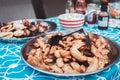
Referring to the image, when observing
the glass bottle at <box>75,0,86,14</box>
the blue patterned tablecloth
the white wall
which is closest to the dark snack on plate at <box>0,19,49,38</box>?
the blue patterned tablecloth

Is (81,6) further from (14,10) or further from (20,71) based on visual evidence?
(14,10)

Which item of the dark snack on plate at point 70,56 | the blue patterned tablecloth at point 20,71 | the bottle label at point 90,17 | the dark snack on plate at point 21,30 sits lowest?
the blue patterned tablecloth at point 20,71

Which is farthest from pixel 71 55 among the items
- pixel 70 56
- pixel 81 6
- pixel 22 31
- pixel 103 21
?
pixel 81 6

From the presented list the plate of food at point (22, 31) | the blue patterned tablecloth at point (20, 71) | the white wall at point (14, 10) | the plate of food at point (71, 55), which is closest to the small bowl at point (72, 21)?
the plate of food at point (22, 31)

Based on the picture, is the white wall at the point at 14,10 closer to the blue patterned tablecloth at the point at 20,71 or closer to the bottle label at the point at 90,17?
the bottle label at the point at 90,17

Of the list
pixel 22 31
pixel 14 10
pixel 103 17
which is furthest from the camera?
pixel 14 10

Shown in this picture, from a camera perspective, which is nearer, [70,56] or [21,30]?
[70,56]
